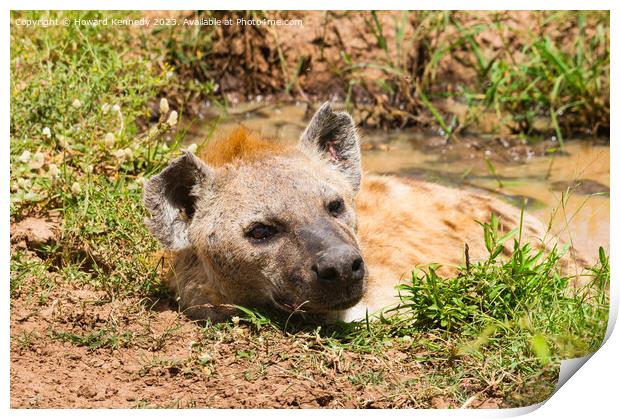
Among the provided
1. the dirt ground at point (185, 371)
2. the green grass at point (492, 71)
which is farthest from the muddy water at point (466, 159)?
the dirt ground at point (185, 371)

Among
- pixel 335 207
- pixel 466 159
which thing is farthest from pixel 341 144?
pixel 466 159

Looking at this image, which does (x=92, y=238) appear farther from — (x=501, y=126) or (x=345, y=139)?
(x=501, y=126)

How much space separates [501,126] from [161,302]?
3262mm

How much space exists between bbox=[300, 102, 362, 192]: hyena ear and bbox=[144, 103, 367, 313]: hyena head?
0.02m

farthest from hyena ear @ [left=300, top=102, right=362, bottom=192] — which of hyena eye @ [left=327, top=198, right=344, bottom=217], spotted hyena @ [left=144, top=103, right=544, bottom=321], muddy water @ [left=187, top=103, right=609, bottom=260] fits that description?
muddy water @ [left=187, top=103, right=609, bottom=260]

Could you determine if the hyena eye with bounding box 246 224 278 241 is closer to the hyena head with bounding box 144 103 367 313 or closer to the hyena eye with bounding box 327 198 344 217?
the hyena head with bounding box 144 103 367 313

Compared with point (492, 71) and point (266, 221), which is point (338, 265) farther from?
point (492, 71)

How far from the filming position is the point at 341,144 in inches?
176

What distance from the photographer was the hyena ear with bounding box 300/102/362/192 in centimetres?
443

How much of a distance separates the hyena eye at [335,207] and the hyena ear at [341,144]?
0.33 metres

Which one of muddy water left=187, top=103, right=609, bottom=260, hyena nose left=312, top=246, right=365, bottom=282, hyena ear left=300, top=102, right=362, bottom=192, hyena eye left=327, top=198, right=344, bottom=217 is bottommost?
muddy water left=187, top=103, right=609, bottom=260

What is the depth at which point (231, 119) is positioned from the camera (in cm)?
633

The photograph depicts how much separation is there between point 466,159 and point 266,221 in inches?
117

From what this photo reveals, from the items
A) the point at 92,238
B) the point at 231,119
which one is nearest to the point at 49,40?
the point at 92,238
